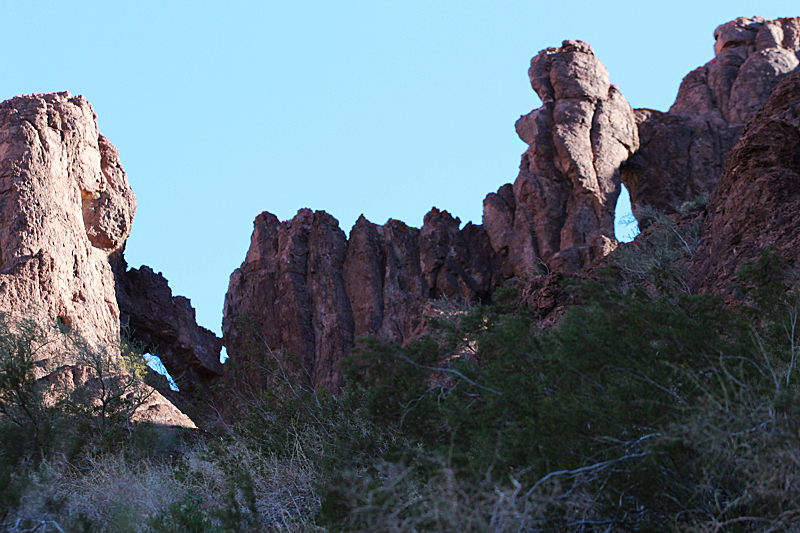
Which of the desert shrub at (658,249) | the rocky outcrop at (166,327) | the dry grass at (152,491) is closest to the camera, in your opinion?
the dry grass at (152,491)

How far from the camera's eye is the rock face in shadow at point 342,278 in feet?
104

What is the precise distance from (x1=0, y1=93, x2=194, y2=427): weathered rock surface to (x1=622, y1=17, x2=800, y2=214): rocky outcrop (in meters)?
21.0

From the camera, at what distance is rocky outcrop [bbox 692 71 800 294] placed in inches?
450

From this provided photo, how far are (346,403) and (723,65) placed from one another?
3480 centimetres

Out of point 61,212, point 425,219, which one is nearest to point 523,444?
point 61,212

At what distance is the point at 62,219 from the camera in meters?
21.2

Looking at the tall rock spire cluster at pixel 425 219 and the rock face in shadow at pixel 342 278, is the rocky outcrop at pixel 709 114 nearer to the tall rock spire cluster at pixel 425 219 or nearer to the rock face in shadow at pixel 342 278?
the tall rock spire cluster at pixel 425 219

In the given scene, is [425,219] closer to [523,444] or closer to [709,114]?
[709,114]

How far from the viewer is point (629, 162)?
35062 mm

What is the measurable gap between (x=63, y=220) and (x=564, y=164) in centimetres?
2028

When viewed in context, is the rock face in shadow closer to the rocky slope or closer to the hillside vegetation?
the rocky slope

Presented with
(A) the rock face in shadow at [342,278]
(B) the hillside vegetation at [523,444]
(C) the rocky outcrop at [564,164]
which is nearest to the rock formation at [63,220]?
(A) the rock face in shadow at [342,278]

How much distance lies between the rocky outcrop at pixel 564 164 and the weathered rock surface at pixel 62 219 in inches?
616

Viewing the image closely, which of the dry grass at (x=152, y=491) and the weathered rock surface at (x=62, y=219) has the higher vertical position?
the weathered rock surface at (x=62, y=219)
